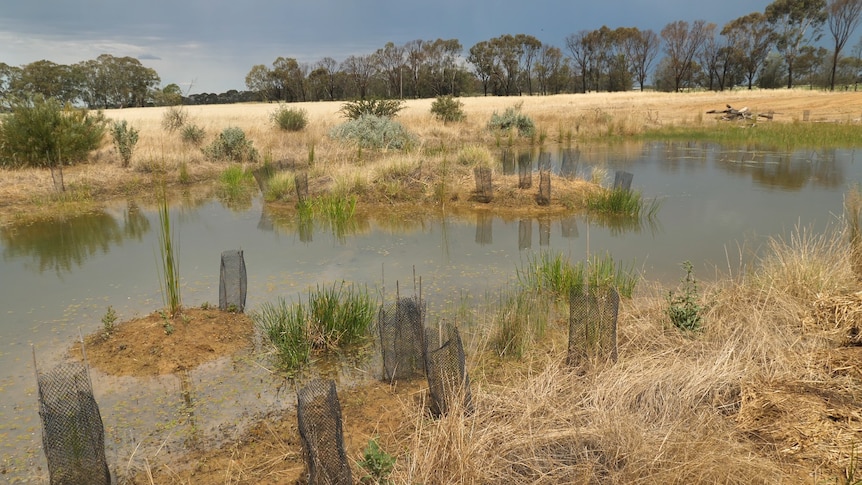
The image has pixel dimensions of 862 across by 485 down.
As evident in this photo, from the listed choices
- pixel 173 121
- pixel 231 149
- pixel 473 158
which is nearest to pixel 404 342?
pixel 473 158

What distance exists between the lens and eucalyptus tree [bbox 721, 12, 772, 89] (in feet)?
180

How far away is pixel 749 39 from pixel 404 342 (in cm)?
6404

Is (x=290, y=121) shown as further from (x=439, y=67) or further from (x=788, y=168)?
(x=439, y=67)

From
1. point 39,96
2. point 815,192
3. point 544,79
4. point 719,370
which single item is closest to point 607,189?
point 815,192

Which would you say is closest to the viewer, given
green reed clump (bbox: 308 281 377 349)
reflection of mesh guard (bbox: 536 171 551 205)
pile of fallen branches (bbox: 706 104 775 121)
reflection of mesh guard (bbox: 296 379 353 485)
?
reflection of mesh guard (bbox: 296 379 353 485)

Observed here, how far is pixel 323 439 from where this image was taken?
A: 2627 millimetres

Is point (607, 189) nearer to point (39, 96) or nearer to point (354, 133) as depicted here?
point (354, 133)

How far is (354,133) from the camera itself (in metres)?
17.0

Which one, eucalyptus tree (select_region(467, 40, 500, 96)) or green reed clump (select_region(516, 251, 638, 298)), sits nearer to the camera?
green reed clump (select_region(516, 251, 638, 298))

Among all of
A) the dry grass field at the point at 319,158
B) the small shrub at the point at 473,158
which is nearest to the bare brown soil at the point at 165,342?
the dry grass field at the point at 319,158

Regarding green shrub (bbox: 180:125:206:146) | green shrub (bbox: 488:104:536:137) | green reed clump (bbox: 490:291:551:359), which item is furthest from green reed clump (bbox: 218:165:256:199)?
green shrub (bbox: 488:104:536:137)

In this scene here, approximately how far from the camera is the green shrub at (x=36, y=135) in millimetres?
12750

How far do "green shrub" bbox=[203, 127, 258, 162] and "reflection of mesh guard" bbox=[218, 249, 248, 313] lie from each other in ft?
38.1

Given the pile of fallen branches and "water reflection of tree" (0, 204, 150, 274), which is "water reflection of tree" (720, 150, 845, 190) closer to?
the pile of fallen branches
